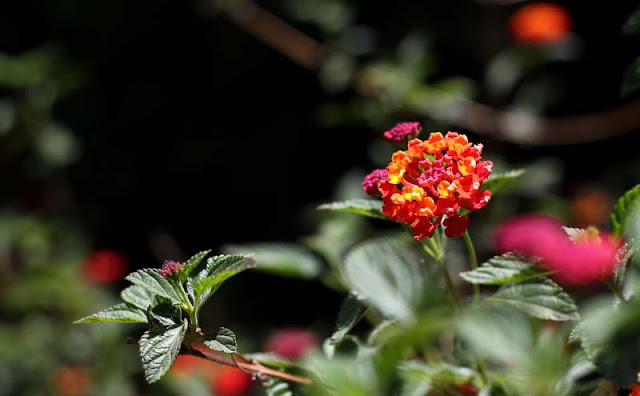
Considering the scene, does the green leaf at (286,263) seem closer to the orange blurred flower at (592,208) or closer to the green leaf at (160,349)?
the green leaf at (160,349)

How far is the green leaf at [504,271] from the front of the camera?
1.86 ft

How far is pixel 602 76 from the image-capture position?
2066 mm

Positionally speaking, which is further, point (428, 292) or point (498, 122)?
point (498, 122)

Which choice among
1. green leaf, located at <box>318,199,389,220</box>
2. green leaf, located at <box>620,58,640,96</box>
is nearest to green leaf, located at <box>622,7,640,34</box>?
green leaf, located at <box>620,58,640,96</box>

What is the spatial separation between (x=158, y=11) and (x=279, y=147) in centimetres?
54

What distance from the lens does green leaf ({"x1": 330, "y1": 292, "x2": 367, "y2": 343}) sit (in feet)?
1.97

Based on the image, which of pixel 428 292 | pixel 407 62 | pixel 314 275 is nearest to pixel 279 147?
pixel 407 62

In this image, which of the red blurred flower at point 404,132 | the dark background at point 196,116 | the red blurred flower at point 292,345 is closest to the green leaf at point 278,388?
the red blurred flower at point 404,132

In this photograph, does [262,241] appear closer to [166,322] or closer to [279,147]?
[279,147]

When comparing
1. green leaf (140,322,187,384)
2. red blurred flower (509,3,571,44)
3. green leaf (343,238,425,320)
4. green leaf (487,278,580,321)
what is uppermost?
red blurred flower (509,3,571,44)

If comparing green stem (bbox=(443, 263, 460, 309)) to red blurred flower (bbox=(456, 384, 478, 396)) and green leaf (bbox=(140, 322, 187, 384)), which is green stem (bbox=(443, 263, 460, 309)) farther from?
green leaf (bbox=(140, 322, 187, 384))

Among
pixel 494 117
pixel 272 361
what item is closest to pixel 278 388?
pixel 272 361

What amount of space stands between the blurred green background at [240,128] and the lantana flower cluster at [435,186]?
100 centimetres

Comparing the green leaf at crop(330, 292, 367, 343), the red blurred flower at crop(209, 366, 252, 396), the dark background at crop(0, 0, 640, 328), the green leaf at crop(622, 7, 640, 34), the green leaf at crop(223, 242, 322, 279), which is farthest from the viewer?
the dark background at crop(0, 0, 640, 328)
